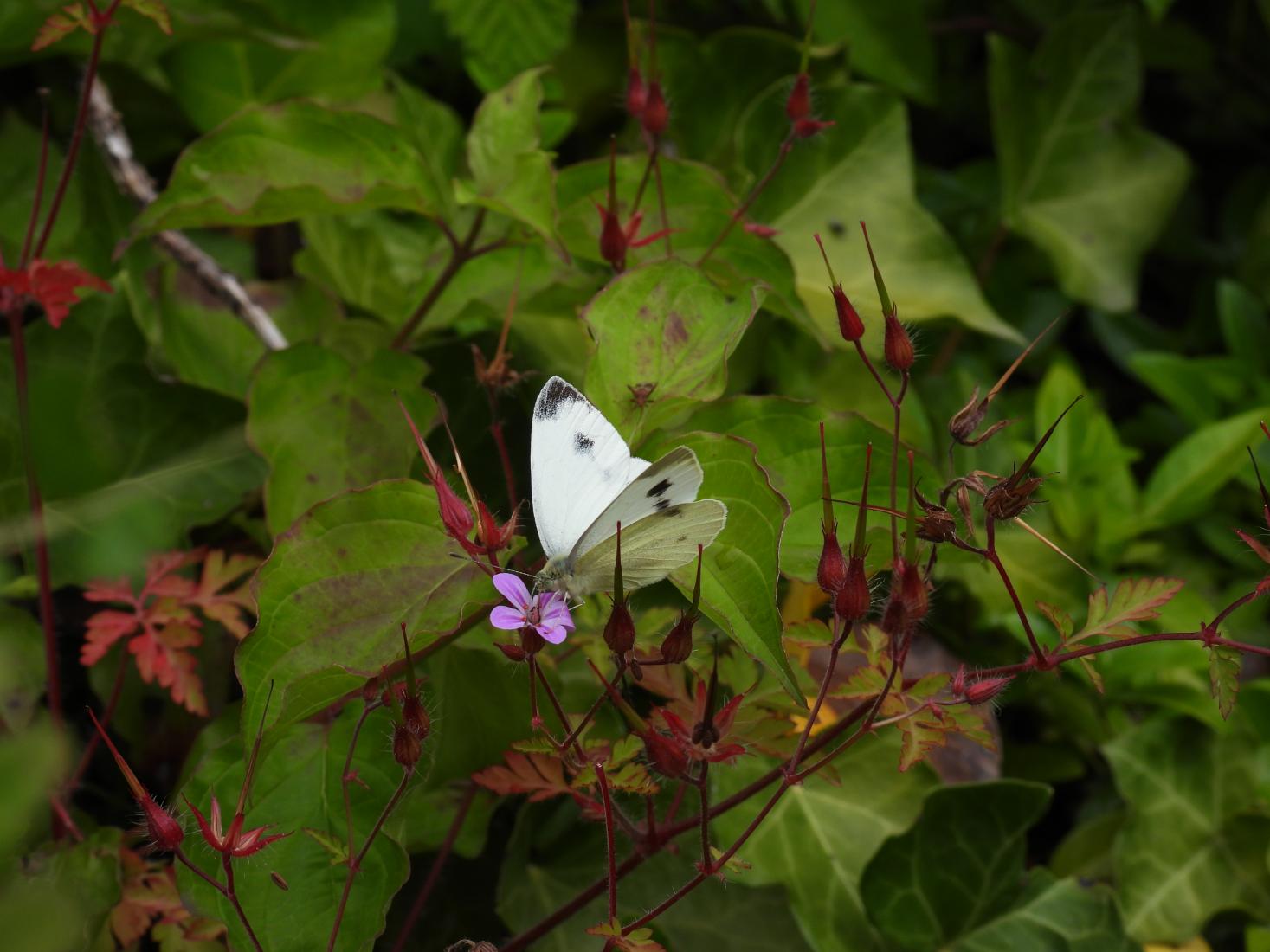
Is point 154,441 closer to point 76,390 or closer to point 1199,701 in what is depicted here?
point 76,390

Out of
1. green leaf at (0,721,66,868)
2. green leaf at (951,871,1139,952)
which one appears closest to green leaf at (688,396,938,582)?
green leaf at (951,871,1139,952)

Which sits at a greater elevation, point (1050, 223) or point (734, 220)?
point (734, 220)

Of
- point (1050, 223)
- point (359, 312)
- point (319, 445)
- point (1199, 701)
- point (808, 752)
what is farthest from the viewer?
point (1050, 223)

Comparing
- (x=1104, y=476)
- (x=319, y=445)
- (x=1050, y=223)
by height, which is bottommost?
(x=1104, y=476)

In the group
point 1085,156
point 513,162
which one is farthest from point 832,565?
point 1085,156

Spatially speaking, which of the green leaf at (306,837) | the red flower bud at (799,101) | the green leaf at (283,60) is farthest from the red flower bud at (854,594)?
the green leaf at (283,60)

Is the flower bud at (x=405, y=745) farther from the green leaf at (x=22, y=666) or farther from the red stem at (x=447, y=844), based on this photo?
the green leaf at (x=22, y=666)

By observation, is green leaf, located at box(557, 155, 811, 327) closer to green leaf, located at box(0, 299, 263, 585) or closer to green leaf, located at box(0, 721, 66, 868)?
green leaf, located at box(0, 299, 263, 585)

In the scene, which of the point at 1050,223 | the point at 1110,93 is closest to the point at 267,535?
the point at 1050,223
